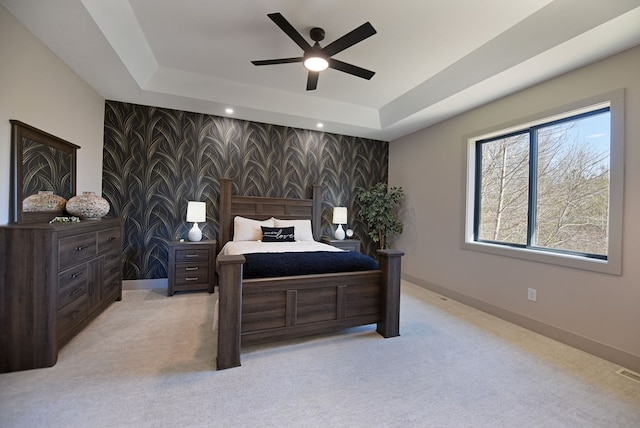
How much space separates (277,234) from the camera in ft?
13.5

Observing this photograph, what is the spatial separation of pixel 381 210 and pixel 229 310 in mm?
3453

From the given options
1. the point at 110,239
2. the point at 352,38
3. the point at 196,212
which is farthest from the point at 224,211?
the point at 352,38

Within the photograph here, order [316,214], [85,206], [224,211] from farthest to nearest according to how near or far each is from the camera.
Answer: [316,214], [224,211], [85,206]

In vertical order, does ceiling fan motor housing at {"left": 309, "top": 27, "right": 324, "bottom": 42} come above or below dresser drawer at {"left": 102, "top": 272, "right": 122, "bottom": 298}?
above

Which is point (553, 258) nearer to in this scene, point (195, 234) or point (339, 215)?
point (339, 215)

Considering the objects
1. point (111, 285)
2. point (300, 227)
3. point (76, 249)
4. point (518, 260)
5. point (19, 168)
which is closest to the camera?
point (19, 168)

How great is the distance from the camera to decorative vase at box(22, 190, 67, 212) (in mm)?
2467

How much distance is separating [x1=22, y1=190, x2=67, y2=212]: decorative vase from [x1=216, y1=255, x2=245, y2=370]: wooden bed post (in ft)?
6.41

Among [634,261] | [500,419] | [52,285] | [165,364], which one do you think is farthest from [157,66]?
[634,261]

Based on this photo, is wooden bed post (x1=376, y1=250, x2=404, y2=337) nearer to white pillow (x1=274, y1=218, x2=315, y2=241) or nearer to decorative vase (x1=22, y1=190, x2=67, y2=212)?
white pillow (x1=274, y1=218, x2=315, y2=241)

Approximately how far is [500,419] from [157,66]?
4.72 meters

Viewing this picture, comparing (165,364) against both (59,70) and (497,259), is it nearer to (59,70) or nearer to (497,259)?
(59,70)

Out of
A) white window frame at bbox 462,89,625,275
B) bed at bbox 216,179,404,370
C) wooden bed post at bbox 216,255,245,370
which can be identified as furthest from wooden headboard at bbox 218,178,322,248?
white window frame at bbox 462,89,625,275

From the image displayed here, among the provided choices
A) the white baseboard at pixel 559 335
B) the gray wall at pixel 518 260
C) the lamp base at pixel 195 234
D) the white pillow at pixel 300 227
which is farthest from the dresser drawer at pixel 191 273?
the white baseboard at pixel 559 335
